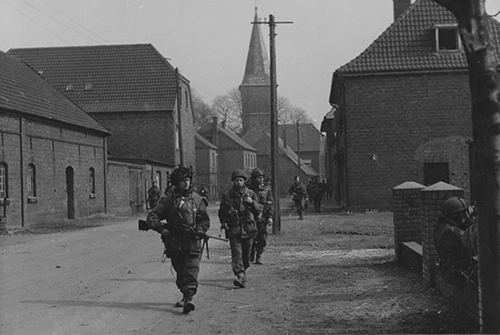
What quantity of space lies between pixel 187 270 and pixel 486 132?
4.65 m

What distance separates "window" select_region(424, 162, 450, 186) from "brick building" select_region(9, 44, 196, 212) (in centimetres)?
2064

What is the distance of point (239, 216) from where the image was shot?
10117 mm

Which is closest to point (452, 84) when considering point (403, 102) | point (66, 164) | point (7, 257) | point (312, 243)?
point (403, 102)

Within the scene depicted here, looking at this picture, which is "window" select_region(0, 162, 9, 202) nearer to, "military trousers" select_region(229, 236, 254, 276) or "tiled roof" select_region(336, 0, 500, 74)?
"tiled roof" select_region(336, 0, 500, 74)

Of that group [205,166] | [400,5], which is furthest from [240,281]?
[205,166]

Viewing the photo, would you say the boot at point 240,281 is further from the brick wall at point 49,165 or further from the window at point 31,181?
the window at point 31,181

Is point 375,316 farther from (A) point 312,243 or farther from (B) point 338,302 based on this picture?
(A) point 312,243

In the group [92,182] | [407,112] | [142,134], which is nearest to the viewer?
[407,112]

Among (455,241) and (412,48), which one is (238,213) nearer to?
(455,241)

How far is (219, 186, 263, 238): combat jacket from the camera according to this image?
32.8 ft

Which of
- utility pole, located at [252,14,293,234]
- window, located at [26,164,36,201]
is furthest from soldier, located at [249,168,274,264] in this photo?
window, located at [26,164,36,201]

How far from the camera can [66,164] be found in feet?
99.2

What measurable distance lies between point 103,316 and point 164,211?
1514 millimetres

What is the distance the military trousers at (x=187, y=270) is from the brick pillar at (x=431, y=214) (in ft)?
9.70
